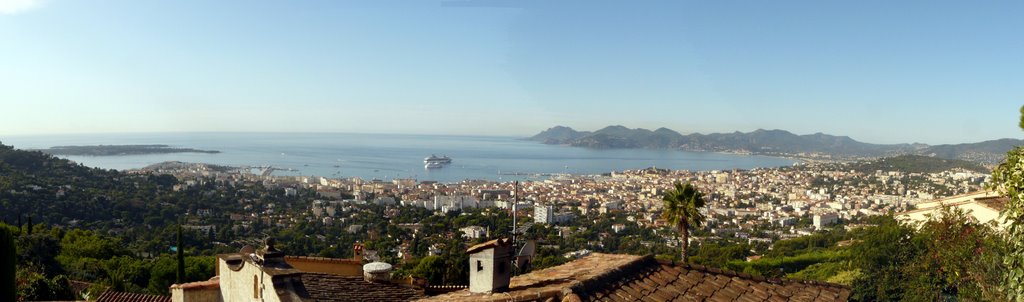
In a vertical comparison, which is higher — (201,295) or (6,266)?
(201,295)

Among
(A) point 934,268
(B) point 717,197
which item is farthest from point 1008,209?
(B) point 717,197

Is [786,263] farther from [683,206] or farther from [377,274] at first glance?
[377,274]

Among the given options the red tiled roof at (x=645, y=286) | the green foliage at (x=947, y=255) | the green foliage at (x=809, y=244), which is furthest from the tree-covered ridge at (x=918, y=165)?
the red tiled roof at (x=645, y=286)

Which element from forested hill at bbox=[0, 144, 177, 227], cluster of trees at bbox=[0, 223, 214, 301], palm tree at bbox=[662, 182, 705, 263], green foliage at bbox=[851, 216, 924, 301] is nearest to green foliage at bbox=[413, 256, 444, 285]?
cluster of trees at bbox=[0, 223, 214, 301]

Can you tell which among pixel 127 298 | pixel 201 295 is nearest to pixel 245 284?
pixel 201 295

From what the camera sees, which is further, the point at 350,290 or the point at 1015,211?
the point at 350,290

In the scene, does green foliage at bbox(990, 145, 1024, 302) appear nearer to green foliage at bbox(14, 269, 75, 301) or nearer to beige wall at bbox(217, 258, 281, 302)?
beige wall at bbox(217, 258, 281, 302)
